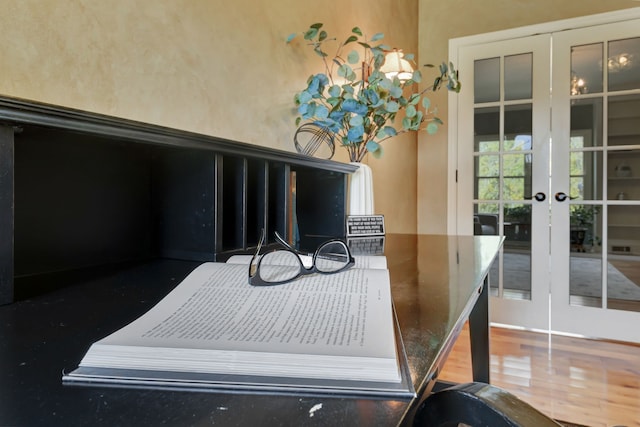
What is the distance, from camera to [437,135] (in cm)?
283

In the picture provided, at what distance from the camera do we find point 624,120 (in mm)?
2365

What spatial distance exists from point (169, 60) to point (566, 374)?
86.8 inches

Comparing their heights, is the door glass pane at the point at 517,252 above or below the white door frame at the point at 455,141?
below

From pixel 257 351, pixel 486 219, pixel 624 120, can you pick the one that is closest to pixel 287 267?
pixel 257 351

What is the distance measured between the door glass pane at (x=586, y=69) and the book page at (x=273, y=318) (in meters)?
2.66

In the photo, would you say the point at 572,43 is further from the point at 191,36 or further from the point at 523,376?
the point at 191,36

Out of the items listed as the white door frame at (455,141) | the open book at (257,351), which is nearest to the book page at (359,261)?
the open book at (257,351)

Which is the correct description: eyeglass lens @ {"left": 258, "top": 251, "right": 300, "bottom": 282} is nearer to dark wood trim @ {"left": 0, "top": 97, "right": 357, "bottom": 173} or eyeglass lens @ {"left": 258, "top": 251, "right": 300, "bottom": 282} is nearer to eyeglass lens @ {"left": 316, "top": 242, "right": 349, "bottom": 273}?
eyeglass lens @ {"left": 316, "top": 242, "right": 349, "bottom": 273}

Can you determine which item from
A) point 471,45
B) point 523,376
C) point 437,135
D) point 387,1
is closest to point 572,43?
point 471,45

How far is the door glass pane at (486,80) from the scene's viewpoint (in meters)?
2.65

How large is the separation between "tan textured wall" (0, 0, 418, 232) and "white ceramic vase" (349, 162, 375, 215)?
332 mm

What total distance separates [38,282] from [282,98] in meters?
0.89

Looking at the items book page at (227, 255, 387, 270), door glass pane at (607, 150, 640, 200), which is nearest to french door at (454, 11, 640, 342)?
door glass pane at (607, 150, 640, 200)

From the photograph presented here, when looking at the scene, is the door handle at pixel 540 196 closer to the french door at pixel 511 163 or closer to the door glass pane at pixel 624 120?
the french door at pixel 511 163
